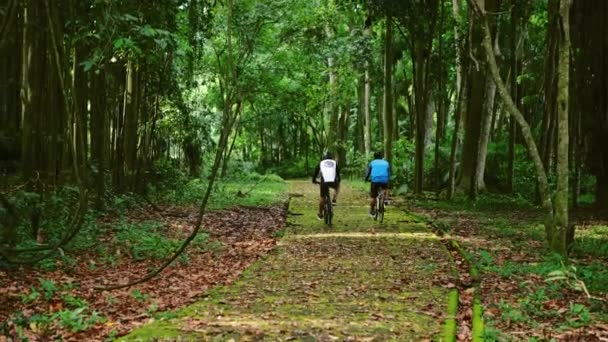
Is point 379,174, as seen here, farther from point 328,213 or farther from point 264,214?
point 264,214

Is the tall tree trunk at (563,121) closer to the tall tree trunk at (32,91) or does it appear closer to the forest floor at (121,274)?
the forest floor at (121,274)

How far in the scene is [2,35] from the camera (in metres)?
5.70

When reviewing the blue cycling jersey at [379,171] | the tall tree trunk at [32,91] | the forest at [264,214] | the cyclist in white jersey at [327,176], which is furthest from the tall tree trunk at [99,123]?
the blue cycling jersey at [379,171]

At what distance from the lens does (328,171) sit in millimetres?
16656

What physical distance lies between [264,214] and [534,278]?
11168 millimetres

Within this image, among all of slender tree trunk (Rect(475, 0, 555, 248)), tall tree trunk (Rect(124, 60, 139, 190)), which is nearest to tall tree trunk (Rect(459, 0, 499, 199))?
slender tree trunk (Rect(475, 0, 555, 248))

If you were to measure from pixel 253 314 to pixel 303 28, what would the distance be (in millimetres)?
25923

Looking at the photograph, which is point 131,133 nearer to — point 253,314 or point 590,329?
point 253,314

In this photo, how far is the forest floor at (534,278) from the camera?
6.80 meters

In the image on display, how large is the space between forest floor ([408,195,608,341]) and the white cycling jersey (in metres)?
2.79

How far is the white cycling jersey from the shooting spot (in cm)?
1656

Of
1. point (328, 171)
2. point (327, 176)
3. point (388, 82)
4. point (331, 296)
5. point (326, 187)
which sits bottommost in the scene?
point (331, 296)

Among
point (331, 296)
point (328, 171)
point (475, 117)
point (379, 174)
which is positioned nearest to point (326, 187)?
point (328, 171)

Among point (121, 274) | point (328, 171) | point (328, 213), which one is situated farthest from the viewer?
point (328, 171)
